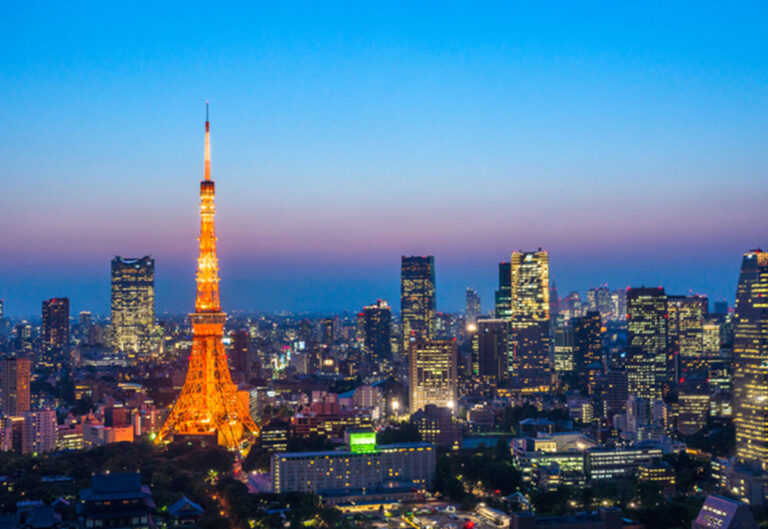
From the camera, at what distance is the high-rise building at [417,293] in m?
62.9

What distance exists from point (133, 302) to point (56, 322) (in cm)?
790

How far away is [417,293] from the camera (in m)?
63.3

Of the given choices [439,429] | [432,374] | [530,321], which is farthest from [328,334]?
[439,429]

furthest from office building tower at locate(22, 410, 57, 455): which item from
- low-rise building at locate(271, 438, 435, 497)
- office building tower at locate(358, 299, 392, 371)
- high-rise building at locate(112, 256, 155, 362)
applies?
high-rise building at locate(112, 256, 155, 362)

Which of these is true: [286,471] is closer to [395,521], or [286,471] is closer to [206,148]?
[395,521]

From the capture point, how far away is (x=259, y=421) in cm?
3431

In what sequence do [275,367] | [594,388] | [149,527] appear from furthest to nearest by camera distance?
[275,367], [594,388], [149,527]

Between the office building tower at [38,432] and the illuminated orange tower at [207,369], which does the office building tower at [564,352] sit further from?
the office building tower at [38,432]

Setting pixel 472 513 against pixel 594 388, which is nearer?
pixel 472 513

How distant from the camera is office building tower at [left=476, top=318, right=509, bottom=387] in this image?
5000 cm

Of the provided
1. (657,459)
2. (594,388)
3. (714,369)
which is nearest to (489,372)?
(594,388)

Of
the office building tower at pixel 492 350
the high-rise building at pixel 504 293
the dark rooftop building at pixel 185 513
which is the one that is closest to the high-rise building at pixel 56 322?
the office building tower at pixel 492 350

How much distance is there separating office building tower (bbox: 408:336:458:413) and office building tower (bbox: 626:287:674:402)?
767cm

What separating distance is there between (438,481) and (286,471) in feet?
11.5
